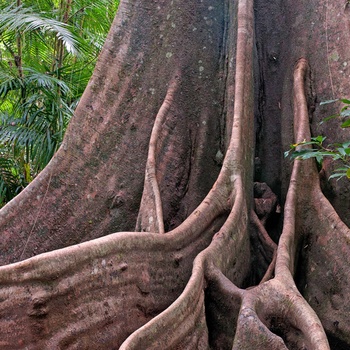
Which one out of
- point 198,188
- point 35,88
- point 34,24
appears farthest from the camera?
point 35,88

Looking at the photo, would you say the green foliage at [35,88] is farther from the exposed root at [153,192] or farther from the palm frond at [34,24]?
the exposed root at [153,192]

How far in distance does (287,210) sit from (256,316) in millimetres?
1174

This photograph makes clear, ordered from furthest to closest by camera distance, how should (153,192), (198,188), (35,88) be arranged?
(35,88)
(198,188)
(153,192)

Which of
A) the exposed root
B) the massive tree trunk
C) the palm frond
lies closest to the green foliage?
the palm frond

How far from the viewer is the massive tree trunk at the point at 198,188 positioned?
2.92 m

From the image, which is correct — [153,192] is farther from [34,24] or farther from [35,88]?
[35,88]

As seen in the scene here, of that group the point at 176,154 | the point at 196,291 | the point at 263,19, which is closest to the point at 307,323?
the point at 196,291

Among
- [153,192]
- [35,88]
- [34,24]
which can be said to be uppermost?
[34,24]

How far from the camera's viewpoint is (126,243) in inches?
119

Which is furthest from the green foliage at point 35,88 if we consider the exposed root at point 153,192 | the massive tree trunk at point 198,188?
the exposed root at point 153,192

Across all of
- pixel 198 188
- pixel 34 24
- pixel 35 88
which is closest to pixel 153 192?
pixel 198 188

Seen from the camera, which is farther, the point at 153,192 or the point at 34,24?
the point at 34,24

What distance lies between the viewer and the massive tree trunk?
9.57 feet

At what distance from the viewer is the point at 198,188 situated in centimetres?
424
